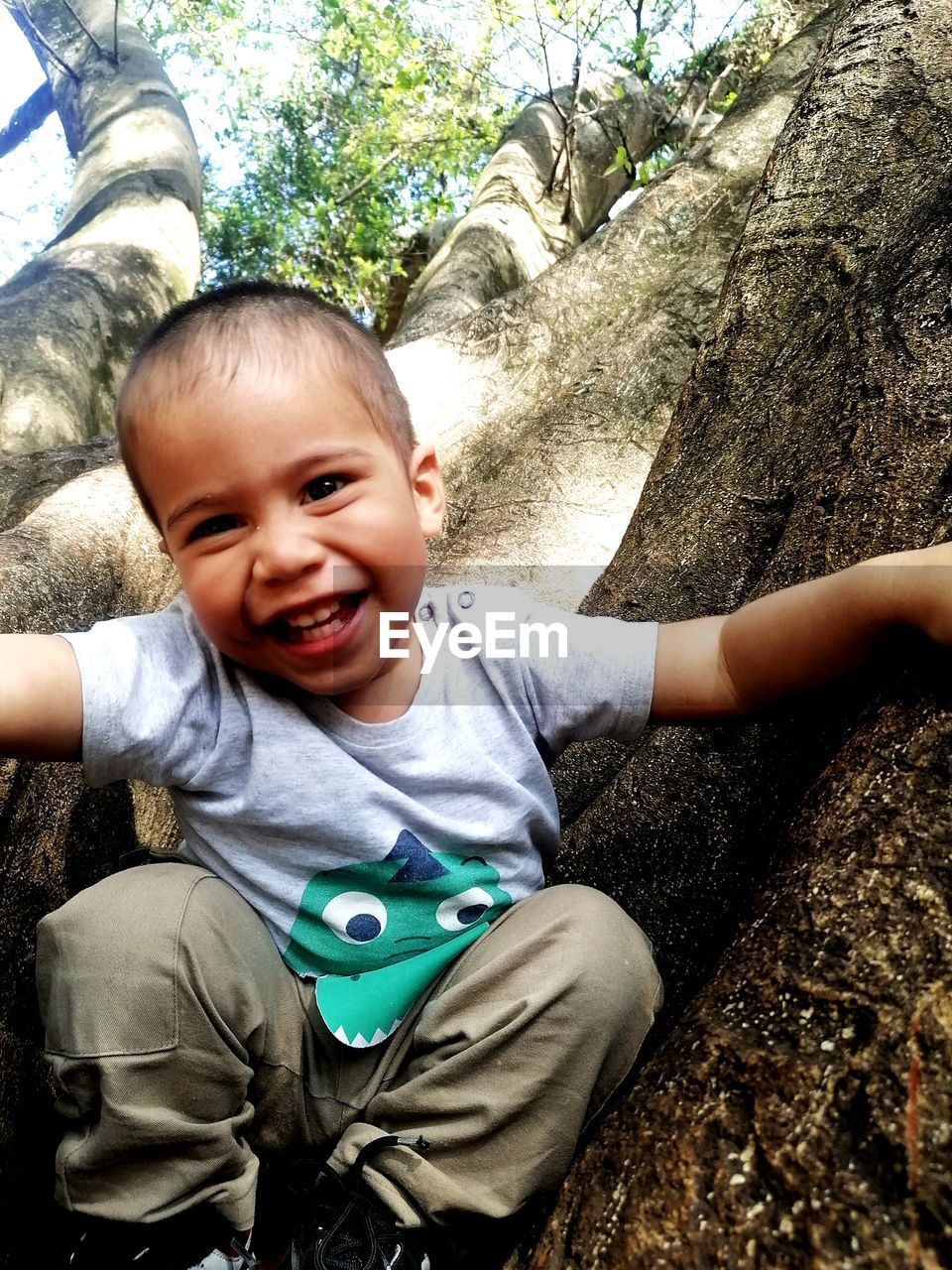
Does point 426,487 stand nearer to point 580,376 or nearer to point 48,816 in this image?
point 48,816

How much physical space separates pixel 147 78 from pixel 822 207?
614 centimetres

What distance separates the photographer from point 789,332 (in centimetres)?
186

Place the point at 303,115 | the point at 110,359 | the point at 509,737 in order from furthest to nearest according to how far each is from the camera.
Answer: the point at 303,115 → the point at 110,359 → the point at 509,737

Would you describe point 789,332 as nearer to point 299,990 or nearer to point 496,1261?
point 299,990

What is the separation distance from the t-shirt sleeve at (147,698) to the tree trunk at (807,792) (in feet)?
2.02

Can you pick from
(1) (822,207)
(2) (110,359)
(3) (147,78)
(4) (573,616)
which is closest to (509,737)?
(4) (573,616)

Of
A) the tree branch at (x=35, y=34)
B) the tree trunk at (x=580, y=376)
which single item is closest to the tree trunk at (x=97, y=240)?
the tree branch at (x=35, y=34)

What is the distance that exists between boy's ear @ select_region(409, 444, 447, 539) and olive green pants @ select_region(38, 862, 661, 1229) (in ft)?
1.74

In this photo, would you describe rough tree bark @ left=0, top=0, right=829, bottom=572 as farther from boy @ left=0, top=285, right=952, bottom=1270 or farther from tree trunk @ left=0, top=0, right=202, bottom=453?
boy @ left=0, top=285, right=952, bottom=1270

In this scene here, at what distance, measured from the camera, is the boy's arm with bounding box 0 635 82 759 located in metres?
1.11

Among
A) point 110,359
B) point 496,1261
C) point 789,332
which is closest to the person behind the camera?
point 496,1261

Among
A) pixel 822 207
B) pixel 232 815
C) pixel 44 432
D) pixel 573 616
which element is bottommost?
pixel 44 432
